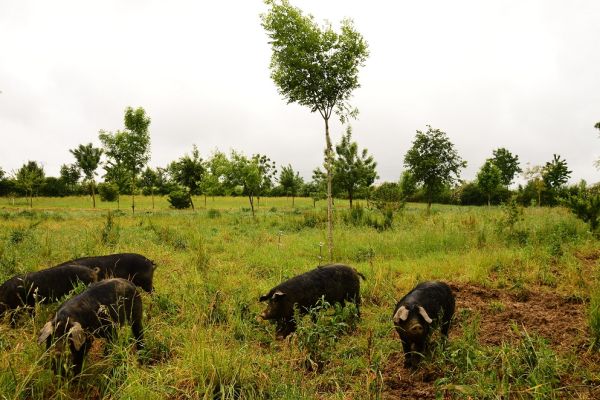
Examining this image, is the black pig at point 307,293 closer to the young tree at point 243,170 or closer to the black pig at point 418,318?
the black pig at point 418,318

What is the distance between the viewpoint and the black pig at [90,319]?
4016mm

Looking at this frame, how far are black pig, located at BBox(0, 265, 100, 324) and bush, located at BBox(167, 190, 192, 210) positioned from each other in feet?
118

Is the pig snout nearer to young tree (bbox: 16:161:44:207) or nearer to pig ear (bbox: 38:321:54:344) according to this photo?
pig ear (bbox: 38:321:54:344)

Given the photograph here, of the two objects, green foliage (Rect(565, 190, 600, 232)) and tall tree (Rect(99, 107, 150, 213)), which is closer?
green foliage (Rect(565, 190, 600, 232))

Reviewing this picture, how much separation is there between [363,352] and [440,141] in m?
27.8

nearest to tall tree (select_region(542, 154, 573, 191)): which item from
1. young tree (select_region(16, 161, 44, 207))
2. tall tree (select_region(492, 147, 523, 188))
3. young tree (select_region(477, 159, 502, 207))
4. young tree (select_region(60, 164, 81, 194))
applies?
young tree (select_region(477, 159, 502, 207))

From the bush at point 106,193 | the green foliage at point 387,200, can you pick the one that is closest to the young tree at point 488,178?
the green foliage at point 387,200

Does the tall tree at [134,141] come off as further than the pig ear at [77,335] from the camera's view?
Yes

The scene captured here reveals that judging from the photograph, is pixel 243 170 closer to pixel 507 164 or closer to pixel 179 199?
pixel 179 199

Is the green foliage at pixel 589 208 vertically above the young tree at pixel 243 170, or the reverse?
the young tree at pixel 243 170

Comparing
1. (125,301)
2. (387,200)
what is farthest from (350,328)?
(387,200)

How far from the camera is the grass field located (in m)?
3.80

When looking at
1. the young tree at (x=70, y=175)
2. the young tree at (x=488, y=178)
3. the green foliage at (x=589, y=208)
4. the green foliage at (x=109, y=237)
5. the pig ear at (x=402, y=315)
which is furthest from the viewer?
the young tree at (x=70, y=175)

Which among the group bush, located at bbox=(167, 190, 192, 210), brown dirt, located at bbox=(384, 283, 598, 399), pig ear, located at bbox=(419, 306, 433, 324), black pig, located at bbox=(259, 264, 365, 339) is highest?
bush, located at bbox=(167, 190, 192, 210)
